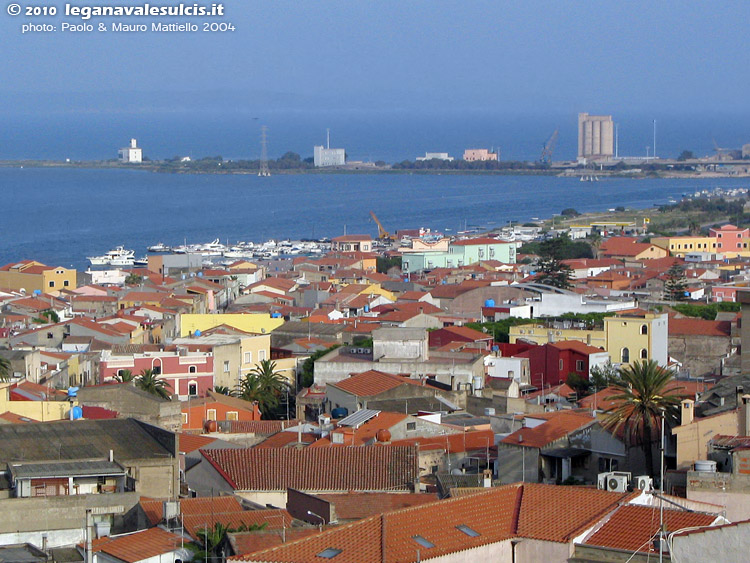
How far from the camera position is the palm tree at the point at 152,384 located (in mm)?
20297

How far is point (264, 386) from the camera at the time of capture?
22.3 metres

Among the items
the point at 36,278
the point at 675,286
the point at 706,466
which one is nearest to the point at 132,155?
the point at 36,278

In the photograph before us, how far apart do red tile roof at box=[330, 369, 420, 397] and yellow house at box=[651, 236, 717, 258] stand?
30131mm

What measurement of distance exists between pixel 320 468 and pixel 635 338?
1201 centimetres

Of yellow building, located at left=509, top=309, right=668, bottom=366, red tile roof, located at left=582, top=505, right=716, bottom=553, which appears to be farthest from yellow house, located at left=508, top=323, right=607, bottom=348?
red tile roof, located at left=582, top=505, right=716, bottom=553

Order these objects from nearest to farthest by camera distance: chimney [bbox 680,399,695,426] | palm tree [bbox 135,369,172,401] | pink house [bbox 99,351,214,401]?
chimney [bbox 680,399,695,426], palm tree [bbox 135,369,172,401], pink house [bbox 99,351,214,401]

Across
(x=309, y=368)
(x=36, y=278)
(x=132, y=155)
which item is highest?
(x=132, y=155)

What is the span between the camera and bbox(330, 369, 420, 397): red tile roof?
1891 centimetres

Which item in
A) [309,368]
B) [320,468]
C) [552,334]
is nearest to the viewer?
[320,468]

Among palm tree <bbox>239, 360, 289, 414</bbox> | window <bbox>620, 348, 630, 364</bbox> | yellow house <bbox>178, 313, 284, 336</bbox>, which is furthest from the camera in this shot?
yellow house <bbox>178, 313, 284, 336</bbox>

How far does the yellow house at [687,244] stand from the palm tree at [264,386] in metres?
27.5

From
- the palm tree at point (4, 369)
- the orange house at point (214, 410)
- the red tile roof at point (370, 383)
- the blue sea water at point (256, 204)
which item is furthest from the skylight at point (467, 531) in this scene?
the blue sea water at point (256, 204)

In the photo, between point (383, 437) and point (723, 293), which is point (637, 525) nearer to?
point (383, 437)

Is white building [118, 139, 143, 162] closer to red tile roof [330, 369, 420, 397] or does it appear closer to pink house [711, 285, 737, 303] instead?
pink house [711, 285, 737, 303]
